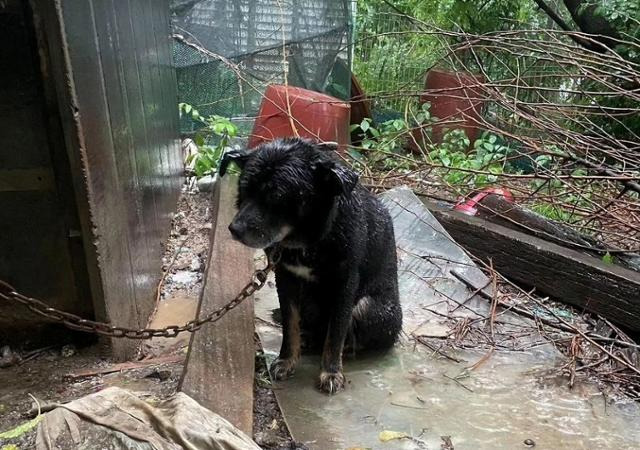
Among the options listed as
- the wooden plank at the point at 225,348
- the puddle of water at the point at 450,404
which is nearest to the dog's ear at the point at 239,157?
the wooden plank at the point at 225,348

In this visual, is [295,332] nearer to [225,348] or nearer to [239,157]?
[225,348]

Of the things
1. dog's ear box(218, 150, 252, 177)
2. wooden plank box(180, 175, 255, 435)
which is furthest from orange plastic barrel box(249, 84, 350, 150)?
dog's ear box(218, 150, 252, 177)

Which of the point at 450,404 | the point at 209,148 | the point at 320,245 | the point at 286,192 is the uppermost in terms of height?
the point at 286,192

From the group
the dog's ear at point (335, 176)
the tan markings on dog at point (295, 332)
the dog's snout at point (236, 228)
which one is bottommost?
the tan markings on dog at point (295, 332)

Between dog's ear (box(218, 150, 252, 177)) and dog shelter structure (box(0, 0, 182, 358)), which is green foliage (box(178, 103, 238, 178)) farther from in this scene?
dog's ear (box(218, 150, 252, 177))

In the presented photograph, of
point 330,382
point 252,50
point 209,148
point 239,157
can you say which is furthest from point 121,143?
point 252,50

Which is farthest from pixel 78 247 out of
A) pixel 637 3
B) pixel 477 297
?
pixel 637 3

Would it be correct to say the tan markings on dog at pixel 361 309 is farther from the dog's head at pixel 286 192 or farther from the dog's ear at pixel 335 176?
the dog's ear at pixel 335 176

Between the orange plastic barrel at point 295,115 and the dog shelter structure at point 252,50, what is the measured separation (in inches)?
8.7

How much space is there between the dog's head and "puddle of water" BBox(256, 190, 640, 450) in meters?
0.87

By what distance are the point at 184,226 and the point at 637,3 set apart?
6527 millimetres

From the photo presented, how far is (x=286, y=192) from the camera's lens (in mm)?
2488

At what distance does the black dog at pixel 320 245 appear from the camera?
251 centimetres

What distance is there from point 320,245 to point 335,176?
1.34ft
